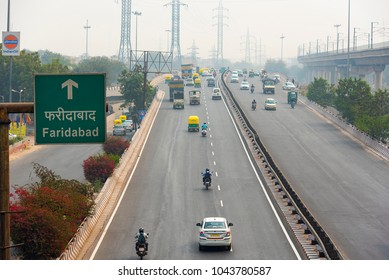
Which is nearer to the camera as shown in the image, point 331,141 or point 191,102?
point 331,141

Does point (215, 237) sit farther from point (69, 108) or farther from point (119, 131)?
point (119, 131)

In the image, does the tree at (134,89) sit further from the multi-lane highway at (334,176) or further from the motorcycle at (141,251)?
the motorcycle at (141,251)

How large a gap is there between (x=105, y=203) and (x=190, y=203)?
578cm

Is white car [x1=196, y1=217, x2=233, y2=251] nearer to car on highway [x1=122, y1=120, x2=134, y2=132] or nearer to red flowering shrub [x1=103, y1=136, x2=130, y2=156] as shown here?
red flowering shrub [x1=103, y1=136, x2=130, y2=156]

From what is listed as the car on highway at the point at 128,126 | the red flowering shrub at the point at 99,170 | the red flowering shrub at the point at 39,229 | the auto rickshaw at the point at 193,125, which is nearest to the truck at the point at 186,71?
the car on highway at the point at 128,126

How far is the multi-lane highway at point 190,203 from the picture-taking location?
40597 millimetres

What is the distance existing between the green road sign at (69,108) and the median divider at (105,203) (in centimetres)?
1494

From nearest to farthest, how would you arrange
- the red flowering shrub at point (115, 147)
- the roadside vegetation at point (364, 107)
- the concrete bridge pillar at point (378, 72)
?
the red flowering shrub at point (115, 147), the roadside vegetation at point (364, 107), the concrete bridge pillar at point (378, 72)

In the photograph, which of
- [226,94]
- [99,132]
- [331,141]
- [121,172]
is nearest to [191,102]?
[226,94]

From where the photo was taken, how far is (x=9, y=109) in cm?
1631

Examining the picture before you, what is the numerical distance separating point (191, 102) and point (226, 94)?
1642 centimetres

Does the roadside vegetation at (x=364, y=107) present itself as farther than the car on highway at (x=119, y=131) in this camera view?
No

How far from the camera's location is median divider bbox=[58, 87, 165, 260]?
3888cm

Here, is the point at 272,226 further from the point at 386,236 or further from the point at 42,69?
the point at 42,69
